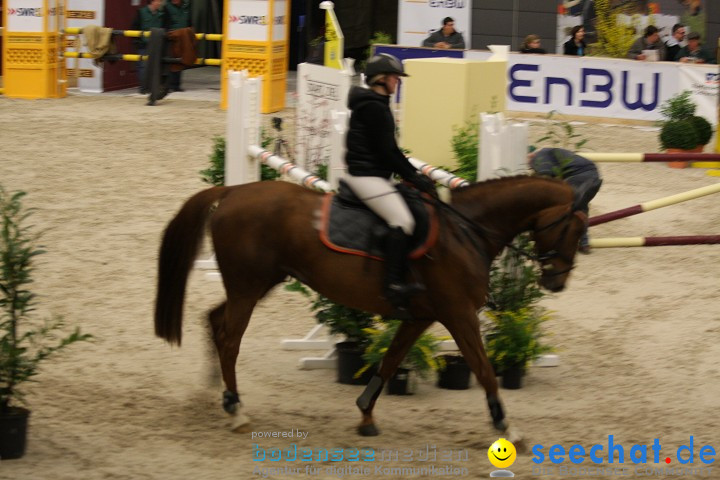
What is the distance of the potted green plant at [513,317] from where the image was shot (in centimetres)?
754

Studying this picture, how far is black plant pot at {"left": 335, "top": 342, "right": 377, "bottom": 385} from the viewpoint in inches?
298

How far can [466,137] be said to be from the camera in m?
10.1

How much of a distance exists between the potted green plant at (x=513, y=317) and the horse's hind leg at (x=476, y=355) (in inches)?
47.8

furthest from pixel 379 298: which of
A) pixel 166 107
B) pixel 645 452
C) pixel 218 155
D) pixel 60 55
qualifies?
pixel 60 55

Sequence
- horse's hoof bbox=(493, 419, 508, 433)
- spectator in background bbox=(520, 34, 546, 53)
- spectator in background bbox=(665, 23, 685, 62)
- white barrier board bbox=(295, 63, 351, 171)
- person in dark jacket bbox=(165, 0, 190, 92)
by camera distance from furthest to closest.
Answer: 1. person in dark jacket bbox=(165, 0, 190, 92)
2. spectator in background bbox=(520, 34, 546, 53)
3. spectator in background bbox=(665, 23, 685, 62)
4. white barrier board bbox=(295, 63, 351, 171)
5. horse's hoof bbox=(493, 419, 508, 433)

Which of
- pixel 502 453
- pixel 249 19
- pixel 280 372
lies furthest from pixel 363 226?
pixel 249 19

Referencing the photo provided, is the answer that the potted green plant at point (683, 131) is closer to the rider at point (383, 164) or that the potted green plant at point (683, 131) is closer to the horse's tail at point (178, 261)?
the rider at point (383, 164)

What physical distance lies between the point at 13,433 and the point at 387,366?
2171 millimetres

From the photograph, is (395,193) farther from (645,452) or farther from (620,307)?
(620,307)

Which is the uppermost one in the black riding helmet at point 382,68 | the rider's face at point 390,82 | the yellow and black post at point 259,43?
the yellow and black post at point 259,43

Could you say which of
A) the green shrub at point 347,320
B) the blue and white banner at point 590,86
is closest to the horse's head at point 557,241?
the green shrub at point 347,320

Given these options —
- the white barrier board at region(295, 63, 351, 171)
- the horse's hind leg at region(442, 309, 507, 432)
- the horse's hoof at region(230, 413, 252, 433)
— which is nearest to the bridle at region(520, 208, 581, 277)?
the horse's hind leg at region(442, 309, 507, 432)

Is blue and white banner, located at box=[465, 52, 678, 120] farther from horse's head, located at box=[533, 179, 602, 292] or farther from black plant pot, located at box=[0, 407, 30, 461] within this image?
black plant pot, located at box=[0, 407, 30, 461]

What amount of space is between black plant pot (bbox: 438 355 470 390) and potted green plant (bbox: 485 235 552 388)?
0.20 metres
